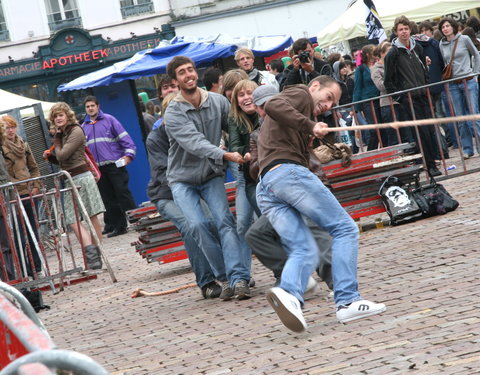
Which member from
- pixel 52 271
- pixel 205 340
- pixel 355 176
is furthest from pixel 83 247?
pixel 205 340

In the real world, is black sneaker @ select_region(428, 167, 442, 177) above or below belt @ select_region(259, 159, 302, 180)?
below

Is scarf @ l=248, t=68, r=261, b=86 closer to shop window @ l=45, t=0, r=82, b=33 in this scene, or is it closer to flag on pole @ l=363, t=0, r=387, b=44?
flag on pole @ l=363, t=0, r=387, b=44

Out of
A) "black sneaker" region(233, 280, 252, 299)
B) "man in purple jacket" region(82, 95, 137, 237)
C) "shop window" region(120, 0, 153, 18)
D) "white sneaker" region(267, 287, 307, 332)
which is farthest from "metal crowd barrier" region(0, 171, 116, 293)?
"shop window" region(120, 0, 153, 18)

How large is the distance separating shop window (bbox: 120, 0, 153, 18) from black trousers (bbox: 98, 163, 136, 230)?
22.7 metres

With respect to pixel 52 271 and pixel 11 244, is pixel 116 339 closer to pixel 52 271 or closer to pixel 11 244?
pixel 11 244

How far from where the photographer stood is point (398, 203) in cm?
1111

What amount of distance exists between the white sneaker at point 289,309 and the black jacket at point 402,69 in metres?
7.95

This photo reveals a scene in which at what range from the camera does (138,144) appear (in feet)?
64.1

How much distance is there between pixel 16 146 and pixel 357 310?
7260 millimetres

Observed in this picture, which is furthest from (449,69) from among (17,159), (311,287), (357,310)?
(357,310)

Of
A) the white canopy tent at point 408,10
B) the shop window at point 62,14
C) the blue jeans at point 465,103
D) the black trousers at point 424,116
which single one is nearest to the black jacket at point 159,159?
the black trousers at point 424,116

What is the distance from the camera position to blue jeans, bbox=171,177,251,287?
28.6ft

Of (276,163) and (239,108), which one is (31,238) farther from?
(276,163)

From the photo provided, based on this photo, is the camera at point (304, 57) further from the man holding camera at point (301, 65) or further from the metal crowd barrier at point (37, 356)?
the metal crowd barrier at point (37, 356)
